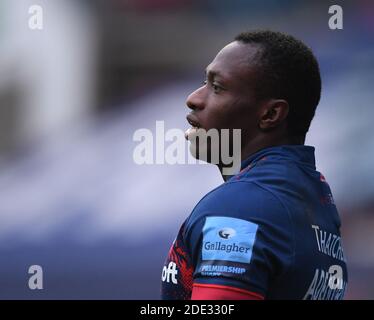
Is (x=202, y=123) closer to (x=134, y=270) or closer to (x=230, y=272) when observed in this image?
(x=230, y=272)

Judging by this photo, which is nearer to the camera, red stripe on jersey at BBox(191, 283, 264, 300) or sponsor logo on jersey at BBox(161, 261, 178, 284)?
red stripe on jersey at BBox(191, 283, 264, 300)

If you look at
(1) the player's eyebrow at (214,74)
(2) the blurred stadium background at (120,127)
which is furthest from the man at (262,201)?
(2) the blurred stadium background at (120,127)

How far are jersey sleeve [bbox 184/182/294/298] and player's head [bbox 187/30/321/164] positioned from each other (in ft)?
0.73

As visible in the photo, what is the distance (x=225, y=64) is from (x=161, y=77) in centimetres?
282

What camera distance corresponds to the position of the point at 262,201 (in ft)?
4.91

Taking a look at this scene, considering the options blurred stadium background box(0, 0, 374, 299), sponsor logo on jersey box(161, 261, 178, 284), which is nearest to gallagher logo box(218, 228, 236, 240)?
sponsor logo on jersey box(161, 261, 178, 284)

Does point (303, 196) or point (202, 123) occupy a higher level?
point (202, 123)

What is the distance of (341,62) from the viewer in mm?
4508

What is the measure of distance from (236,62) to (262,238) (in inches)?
17.1

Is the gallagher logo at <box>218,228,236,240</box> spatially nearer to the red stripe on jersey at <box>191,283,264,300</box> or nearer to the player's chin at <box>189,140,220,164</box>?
the red stripe on jersey at <box>191,283,264,300</box>

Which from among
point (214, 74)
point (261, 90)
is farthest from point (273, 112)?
point (214, 74)

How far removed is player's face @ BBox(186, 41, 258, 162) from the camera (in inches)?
65.5

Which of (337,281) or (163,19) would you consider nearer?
(337,281)
